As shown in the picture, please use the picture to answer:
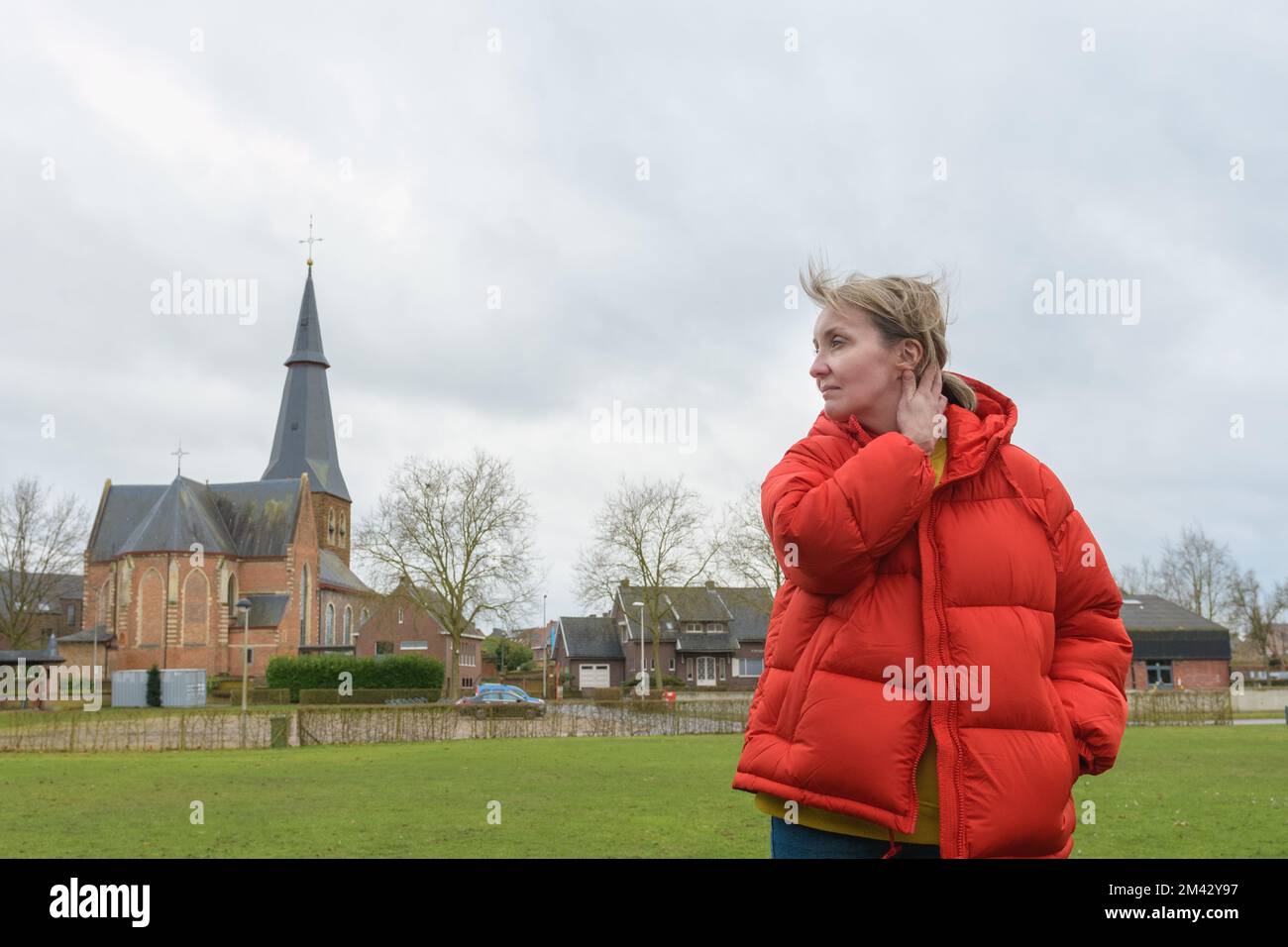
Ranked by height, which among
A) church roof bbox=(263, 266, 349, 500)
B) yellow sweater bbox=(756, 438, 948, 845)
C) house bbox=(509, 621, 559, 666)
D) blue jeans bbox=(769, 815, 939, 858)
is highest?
church roof bbox=(263, 266, 349, 500)

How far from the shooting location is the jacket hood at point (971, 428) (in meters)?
2.68

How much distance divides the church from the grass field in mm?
42076

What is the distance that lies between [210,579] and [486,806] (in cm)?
6177

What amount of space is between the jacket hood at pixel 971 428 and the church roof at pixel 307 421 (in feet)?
291

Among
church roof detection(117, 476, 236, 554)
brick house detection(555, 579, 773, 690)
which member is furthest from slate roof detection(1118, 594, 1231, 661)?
church roof detection(117, 476, 236, 554)

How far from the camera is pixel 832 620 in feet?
8.53

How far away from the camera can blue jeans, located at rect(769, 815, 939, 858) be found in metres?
2.52

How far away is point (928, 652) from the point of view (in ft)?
8.29
